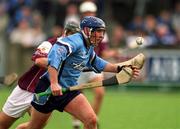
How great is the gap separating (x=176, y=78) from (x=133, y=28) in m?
2.45

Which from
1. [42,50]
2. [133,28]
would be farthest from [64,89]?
[133,28]

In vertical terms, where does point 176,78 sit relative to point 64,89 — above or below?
below

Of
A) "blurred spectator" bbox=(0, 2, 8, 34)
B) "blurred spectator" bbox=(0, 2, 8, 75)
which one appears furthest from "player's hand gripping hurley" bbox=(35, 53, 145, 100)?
"blurred spectator" bbox=(0, 2, 8, 34)

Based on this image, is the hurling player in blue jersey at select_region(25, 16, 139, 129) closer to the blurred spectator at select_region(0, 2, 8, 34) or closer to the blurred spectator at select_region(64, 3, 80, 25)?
the blurred spectator at select_region(64, 3, 80, 25)

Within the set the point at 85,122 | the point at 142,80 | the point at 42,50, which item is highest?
the point at 42,50

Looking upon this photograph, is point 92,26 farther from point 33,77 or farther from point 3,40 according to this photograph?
point 3,40

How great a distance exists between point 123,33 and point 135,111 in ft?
21.7

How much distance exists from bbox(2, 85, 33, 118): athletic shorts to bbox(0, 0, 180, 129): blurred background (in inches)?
276

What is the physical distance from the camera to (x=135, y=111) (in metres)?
15.1

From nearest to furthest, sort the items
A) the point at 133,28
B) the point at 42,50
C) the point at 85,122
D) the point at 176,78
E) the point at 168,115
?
1. the point at 85,122
2. the point at 42,50
3. the point at 168,115
4. the point at 176,78
5. the point at 133,28

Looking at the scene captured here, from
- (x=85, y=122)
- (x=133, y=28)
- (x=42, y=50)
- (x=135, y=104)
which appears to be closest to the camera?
(x=85, y=122)

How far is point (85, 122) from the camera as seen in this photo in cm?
919

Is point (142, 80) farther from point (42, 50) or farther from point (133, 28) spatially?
point (42, 50)

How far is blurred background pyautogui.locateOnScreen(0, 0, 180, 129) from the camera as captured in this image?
1964cm
